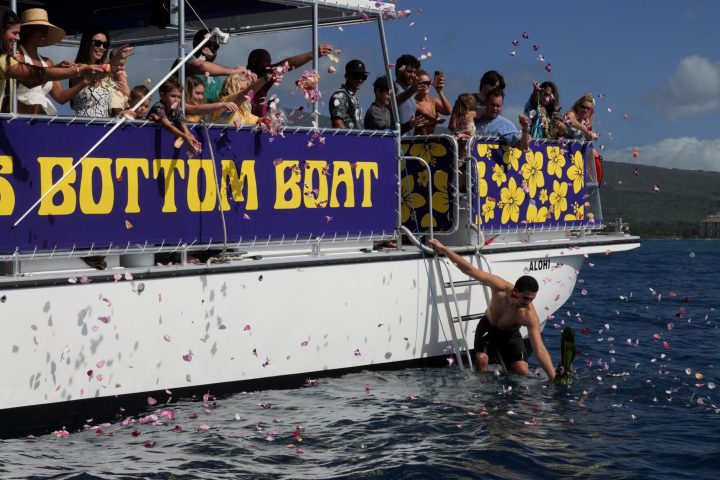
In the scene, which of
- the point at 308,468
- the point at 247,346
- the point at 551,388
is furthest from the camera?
the point at 551,388

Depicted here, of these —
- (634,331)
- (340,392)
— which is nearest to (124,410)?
(340,392)

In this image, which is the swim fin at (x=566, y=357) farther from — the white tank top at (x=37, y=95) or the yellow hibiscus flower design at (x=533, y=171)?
the white tank top at (x=37, y=95)

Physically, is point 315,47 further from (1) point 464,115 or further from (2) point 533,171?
(2) point 533,171

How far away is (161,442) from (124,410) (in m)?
0.57

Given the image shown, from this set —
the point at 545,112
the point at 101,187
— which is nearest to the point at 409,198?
the point at 545,112

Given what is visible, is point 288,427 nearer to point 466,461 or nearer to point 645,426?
point 466,461

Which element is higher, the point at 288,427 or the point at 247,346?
the point at 247,346

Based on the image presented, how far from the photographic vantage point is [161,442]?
800 centimetres

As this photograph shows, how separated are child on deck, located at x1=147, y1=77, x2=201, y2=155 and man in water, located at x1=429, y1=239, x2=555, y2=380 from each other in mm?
2923

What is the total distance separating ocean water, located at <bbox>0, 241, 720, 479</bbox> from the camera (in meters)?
7.58

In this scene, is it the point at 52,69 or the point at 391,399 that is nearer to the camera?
the point at 52,69

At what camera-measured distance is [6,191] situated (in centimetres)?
772

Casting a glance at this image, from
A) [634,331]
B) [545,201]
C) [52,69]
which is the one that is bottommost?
[634,331]

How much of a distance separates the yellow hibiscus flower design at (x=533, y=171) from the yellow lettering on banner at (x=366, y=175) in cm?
229
